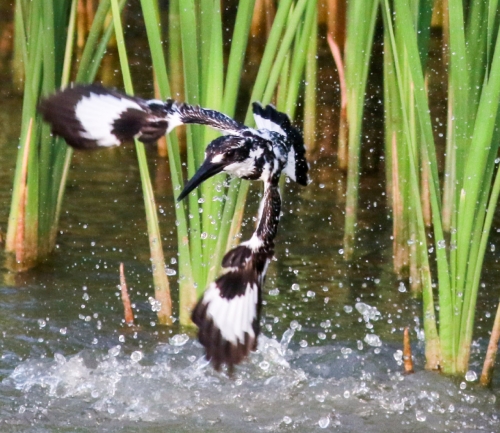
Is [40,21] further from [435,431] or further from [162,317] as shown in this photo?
[435,431]

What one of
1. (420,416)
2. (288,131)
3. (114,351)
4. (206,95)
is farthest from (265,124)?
(420,416)

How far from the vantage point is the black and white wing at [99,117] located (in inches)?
108

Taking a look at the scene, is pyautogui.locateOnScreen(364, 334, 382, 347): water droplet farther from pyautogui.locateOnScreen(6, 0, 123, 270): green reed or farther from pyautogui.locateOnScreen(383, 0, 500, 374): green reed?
pyautogui.locateOnScreen(6, 0, 123, 270): green reed

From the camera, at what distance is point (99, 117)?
9.04ft

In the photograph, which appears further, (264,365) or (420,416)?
(264,365)

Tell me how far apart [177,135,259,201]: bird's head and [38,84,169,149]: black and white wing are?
16cm

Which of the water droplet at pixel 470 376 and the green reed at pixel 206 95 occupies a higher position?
the green reed at pixel 206 95

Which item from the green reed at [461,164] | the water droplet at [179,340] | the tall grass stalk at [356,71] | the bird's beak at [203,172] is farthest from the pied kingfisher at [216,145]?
the tall grass stalk at [356,71]

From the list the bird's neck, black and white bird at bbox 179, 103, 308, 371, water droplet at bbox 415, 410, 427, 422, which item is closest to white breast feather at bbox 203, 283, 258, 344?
black and white bird at bbox 179, 103, 308, 371

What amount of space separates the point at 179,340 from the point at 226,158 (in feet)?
2.95

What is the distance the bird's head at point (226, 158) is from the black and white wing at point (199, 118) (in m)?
0.07

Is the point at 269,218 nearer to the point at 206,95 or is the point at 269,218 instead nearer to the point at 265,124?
the point at 265,124

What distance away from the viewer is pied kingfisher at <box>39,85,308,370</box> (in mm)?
2502

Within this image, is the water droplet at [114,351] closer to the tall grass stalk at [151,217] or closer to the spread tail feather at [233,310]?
the tall grass stalk at [151,217]
